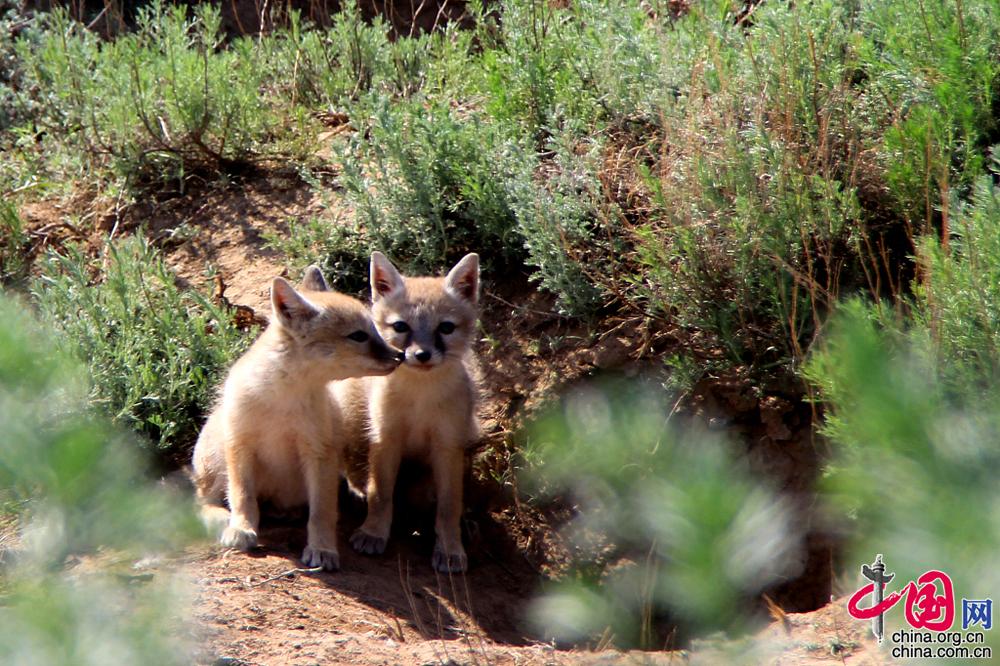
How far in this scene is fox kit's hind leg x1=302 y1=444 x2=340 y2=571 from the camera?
4855 millimetres

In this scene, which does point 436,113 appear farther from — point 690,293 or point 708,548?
point 708,548

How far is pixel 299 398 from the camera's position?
16.4 feet

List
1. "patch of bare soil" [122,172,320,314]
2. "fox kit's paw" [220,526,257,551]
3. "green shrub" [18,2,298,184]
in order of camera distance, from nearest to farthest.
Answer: "fox kit's paw" [220,526,257,551] < "patch of bare soil" [122,172,320,314] < "green shrub" [18,2,298,184]

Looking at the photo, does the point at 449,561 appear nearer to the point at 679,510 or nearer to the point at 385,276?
the point at 385,276

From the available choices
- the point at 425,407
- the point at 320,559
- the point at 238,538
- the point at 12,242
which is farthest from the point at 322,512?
the point at 12,242

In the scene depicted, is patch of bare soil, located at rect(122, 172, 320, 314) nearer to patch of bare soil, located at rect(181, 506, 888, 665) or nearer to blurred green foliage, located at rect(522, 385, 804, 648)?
patch of bare soil, located at rect(181, 506, 888, 665)

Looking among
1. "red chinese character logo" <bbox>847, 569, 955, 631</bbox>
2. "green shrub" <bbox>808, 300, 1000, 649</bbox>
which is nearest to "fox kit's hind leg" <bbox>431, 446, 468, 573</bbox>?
"red chinese character logo" <bbox>847, 569, 955, 631</bbox>

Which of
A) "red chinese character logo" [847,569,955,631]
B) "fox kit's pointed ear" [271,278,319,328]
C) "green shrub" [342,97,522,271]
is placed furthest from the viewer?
"green shrub" [342,97,522,271]

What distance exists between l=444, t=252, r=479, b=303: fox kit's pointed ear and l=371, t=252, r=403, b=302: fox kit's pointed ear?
258 mm

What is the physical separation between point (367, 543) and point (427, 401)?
30.6 inches

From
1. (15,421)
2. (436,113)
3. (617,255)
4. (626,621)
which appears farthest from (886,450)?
(436,113)

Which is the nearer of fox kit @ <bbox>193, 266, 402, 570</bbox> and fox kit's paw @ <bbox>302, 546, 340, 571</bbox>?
fox kit's paw @ <bbox>302, 546, 340, 571</bbox>

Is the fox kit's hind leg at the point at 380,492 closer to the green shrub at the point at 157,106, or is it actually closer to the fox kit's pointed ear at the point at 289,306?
the fox kit's pointed ear at the point at 289,306

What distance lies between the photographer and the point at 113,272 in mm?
Answer: 6109
